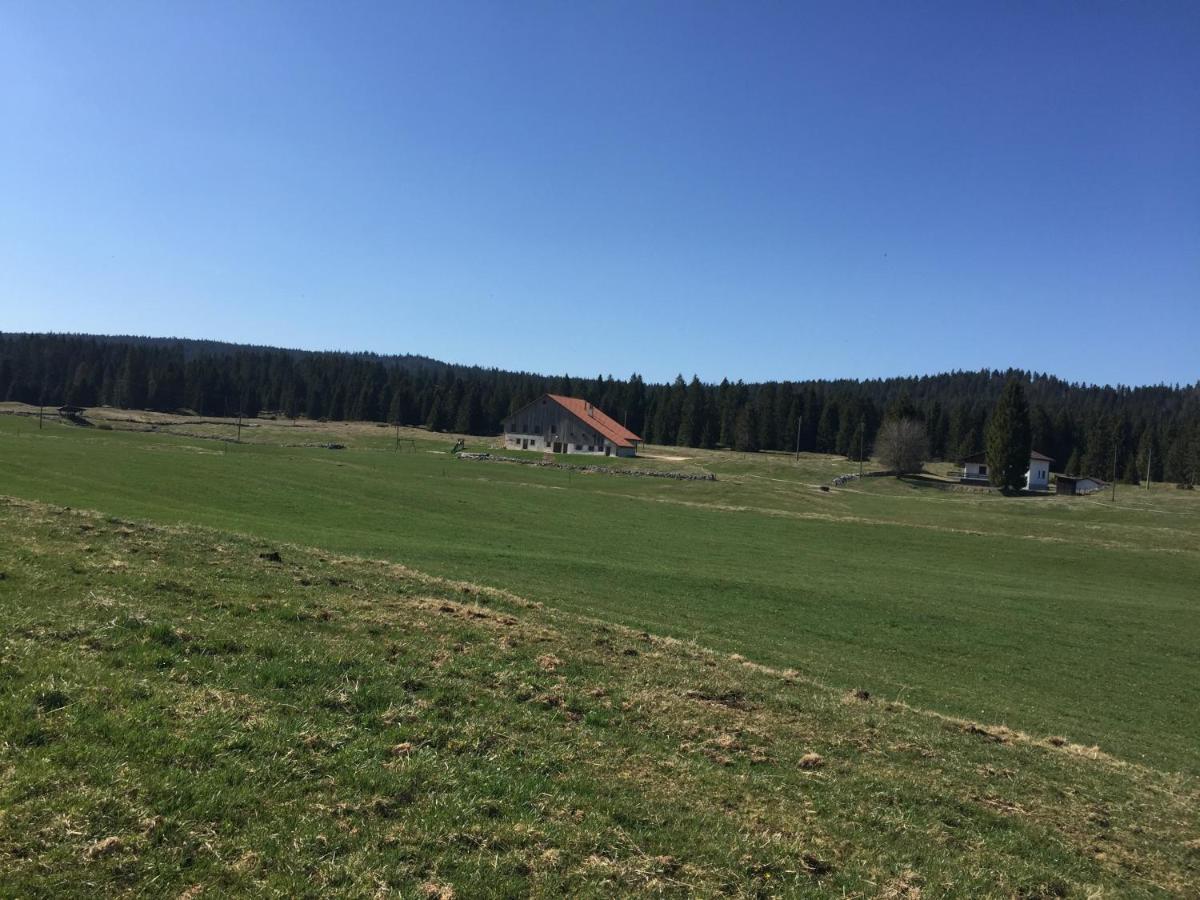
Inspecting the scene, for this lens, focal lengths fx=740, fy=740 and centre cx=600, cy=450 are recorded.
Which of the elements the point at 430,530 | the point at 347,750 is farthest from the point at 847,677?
the point at 430,530

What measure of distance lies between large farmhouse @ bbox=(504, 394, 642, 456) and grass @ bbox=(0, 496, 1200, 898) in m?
110

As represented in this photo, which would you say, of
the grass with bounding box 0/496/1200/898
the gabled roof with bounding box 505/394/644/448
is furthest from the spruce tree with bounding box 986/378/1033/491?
the grass with bounding box 0/496/1200/898

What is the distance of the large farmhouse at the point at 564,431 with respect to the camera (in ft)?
405

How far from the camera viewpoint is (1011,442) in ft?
341

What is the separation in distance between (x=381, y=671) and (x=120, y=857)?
430 cm

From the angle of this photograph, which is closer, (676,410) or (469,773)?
(469,773)

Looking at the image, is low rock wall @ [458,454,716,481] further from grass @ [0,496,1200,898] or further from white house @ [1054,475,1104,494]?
grass @ [0,496,1200,898]

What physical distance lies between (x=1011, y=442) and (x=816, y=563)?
81.0 m

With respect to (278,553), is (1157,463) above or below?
A: above

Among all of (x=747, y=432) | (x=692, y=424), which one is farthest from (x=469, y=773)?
(x=692, y=424)

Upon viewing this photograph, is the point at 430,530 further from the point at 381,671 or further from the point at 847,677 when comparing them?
the point at 381,671

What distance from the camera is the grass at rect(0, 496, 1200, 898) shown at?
564cm

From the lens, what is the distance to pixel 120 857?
5195 millimetres

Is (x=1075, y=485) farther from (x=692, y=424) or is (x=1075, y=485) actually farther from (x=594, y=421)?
(x=594, y=421)
